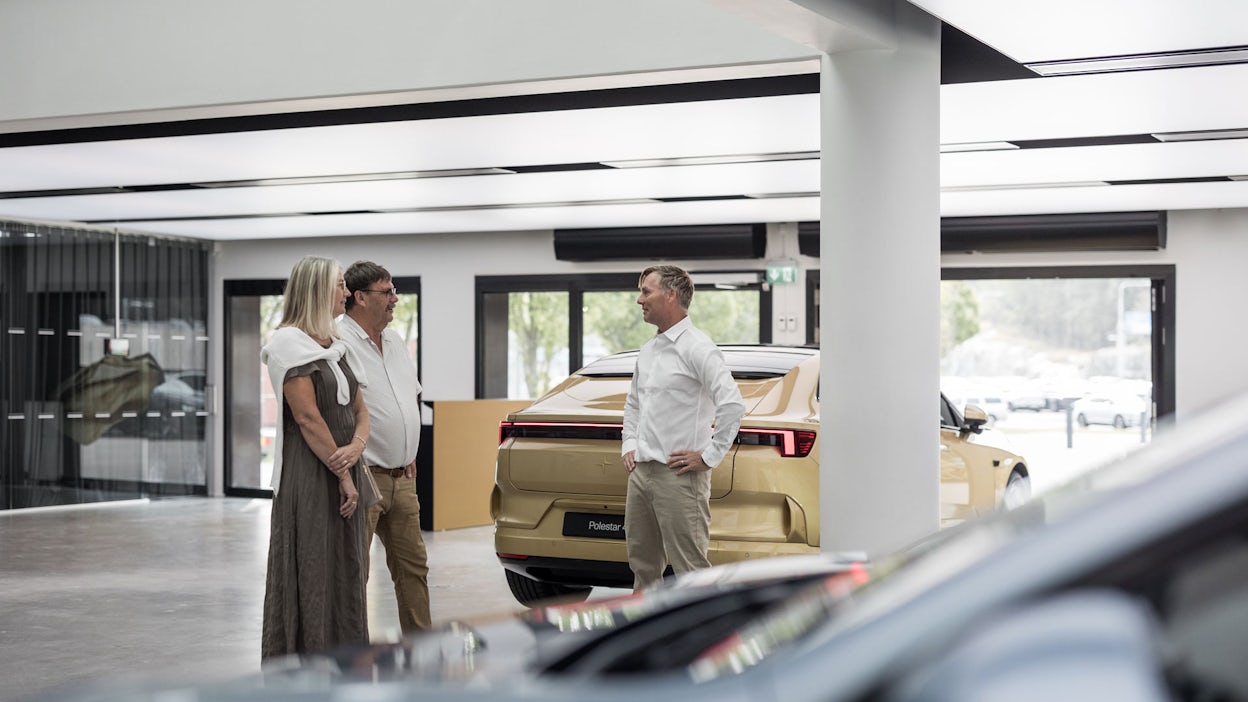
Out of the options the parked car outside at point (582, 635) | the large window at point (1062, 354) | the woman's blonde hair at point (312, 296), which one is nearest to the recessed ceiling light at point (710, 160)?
the woman's blonde hair at point (312, 296)

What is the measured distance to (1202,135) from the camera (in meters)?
7.12

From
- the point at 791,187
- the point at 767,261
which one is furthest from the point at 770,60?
the point at 767,261

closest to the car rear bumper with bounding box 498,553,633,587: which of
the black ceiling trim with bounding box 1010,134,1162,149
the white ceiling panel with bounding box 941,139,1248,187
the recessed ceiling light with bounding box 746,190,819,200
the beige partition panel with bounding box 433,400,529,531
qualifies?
the black ceiling trim with bounding box 1010,134,1162,149

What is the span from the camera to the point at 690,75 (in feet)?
17.9

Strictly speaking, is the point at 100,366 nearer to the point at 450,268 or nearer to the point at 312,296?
the point at 450,268

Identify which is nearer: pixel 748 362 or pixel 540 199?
pixel 748 362

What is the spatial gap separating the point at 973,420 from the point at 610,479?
2.58 metres

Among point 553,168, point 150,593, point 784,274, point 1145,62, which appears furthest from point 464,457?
point 1145,62

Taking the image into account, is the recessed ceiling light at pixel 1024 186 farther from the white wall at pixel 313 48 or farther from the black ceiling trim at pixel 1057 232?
the white wall at pixel 313 48

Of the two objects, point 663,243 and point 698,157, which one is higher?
point 698,157

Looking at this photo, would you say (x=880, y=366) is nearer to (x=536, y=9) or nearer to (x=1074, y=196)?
(x=536, y=9)

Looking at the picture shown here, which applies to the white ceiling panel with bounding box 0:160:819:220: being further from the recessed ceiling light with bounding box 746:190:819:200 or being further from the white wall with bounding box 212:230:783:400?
the white wall with bounding box 212:230:783:400

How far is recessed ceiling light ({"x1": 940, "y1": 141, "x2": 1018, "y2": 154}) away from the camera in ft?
24.4

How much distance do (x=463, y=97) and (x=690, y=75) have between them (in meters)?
1.17
